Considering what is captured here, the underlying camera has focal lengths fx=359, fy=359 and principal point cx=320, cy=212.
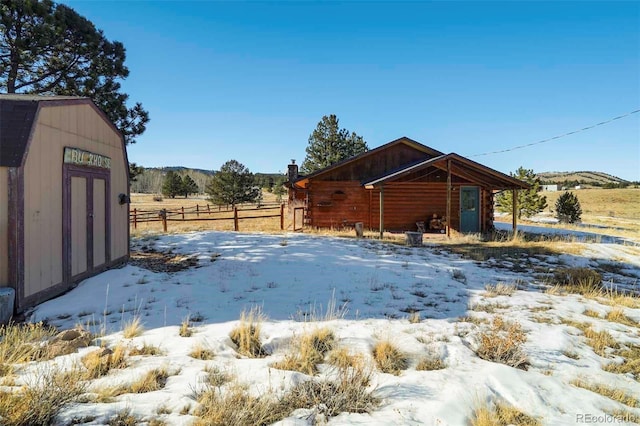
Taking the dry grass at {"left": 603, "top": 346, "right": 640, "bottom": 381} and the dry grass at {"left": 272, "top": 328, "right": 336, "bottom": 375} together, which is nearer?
the dry grass at {"left": 272, "top": 328, "right": 336, "bottom": 375}

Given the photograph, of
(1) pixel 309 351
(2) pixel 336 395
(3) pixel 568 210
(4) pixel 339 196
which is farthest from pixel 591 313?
(3) pixel 568 210

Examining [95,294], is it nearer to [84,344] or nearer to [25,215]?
[25,215]

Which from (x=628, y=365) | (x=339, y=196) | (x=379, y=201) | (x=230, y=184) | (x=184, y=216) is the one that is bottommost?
(x=628, y=365)

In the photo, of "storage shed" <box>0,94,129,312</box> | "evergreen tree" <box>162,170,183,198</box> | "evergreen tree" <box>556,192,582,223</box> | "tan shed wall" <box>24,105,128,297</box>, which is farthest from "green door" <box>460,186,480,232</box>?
"evergreen tree" <box>162,170,183,198</box>

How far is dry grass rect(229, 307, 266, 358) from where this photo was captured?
4496 millimetres

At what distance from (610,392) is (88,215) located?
31.0ft

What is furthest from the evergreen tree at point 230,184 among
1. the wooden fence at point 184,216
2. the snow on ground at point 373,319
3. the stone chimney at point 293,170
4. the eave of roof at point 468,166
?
the snow on ground at point 373,319

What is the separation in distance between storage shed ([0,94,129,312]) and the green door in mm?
15164

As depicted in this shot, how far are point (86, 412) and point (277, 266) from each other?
6.47 metres

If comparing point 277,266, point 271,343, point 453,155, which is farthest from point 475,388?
point 453,155

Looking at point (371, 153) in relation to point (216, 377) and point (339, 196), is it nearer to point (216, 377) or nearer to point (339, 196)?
point (339, 196)

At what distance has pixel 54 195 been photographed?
6848 mm

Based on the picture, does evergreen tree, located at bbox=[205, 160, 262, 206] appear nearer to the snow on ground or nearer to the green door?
Answer: the green door

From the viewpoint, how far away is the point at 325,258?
10.2m
